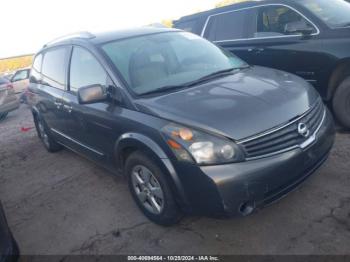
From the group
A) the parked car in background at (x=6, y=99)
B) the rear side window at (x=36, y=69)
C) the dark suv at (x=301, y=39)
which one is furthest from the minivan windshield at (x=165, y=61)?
the parked car in background at (x=6, y=99)

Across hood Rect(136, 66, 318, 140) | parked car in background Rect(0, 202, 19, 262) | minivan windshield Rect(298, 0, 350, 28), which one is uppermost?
minivan windshield Rect(298, 0, 350, 28)

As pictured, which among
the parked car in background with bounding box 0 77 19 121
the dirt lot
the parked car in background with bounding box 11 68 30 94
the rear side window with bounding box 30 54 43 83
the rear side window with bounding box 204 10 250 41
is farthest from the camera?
the parked car in background with bounding box 11 68 30 94

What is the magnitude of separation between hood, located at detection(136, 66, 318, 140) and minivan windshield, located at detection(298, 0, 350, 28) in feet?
6.10

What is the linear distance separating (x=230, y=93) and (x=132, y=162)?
112 centimetres

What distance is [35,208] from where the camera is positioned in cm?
414

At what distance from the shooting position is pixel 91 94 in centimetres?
324

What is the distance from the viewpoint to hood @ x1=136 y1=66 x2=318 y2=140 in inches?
104

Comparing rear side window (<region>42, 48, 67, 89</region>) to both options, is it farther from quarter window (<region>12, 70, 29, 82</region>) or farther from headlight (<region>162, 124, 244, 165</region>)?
quarter window (<region>12, 70, 29, 82</region>)

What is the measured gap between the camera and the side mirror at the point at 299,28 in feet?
15.5

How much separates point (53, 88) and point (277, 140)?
336 cm

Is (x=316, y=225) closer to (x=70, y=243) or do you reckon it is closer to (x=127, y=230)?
(x=127, y=230)

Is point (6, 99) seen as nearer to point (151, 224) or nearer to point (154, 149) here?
point (151, 224)

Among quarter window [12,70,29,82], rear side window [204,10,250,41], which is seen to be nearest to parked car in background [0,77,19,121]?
quarter window [12,70,29,82]

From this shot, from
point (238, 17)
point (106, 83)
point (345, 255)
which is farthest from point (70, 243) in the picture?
point (238, 17)
